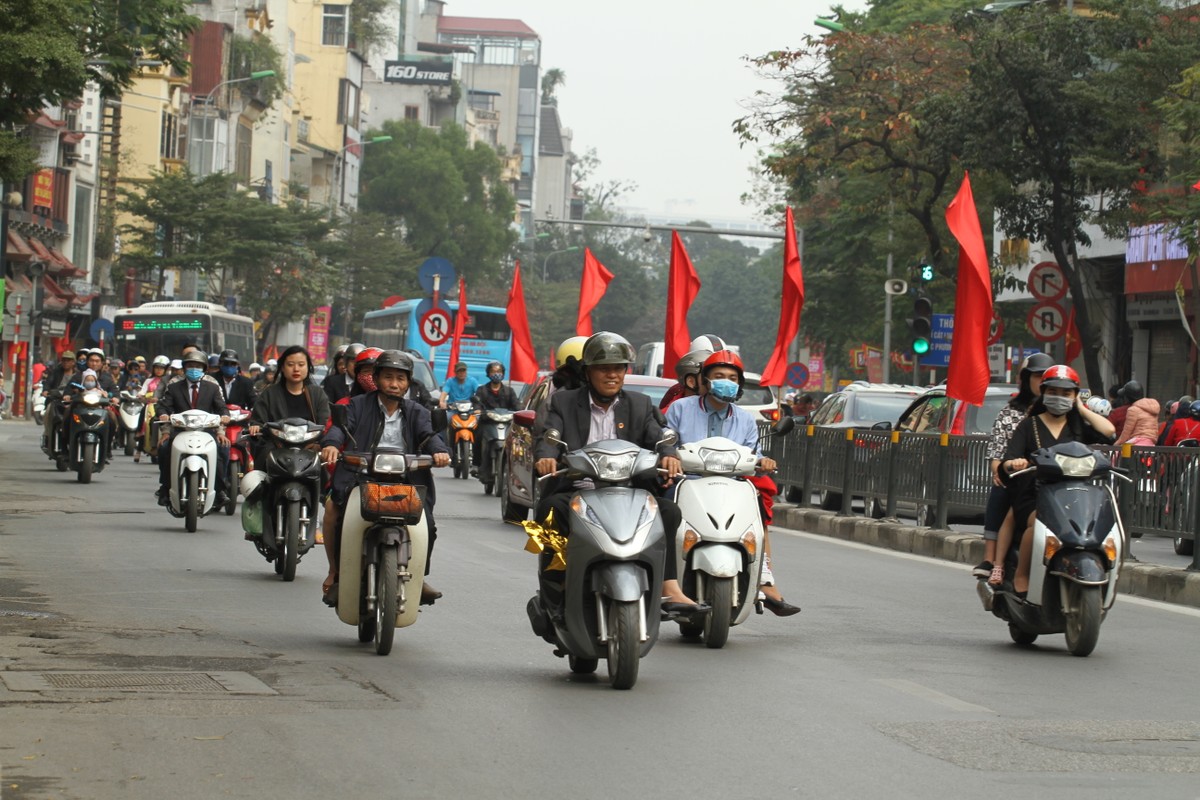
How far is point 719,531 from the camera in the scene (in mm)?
10492

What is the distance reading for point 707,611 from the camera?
10.4 metres

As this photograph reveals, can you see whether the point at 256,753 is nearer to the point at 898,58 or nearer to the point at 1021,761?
the point at 1021,761

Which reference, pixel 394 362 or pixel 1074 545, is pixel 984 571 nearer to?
pixel 1074 545

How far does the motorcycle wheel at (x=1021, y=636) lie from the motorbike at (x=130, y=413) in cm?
2209

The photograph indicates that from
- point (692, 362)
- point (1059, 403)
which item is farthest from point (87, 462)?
point (1059, 403)

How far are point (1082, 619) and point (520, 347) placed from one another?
2395 centimetres

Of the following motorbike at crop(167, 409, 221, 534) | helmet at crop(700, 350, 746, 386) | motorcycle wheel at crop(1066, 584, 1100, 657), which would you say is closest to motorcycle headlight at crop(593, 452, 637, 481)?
helmet at crop(700, 350, 746, 386)

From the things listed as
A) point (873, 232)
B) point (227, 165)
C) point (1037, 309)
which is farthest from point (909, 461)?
point (227, 165)

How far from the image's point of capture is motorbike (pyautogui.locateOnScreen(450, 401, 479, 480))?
29641mm

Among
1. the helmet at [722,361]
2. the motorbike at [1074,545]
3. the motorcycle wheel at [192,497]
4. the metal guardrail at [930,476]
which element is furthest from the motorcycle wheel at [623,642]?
the motorcycle wheel at [192,497]

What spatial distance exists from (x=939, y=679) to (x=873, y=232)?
38304 mm

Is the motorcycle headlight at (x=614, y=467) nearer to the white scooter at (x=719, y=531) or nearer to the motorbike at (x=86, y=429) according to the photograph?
the white scooter at (x=719, y=531)

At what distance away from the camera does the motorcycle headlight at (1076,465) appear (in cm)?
1080

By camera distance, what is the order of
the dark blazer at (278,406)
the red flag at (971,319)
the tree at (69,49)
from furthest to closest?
1. the tree at (69,49)
2. the red flag at (971,319)
3. the dark blazer at (278,406)
